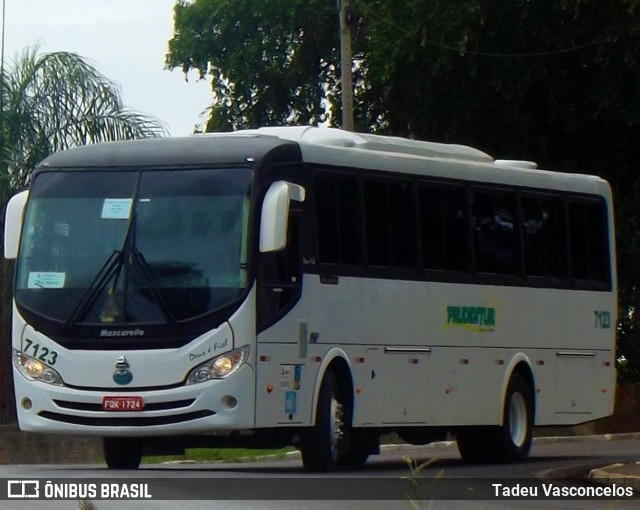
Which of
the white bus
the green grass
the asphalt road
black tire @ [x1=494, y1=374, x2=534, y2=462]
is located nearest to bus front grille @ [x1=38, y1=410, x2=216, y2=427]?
the white bus

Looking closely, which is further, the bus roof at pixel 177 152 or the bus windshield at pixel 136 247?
the bus roof at pixel 177 152

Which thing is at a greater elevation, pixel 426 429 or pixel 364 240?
pixel 364 240

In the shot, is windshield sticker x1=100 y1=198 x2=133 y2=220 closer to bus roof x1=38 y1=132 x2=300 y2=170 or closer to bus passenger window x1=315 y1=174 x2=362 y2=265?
bus roof x1=38 y1=132 x2=300 y2=170

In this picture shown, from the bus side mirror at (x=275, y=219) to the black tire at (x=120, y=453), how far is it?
276 cm

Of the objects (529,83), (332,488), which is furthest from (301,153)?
(529,83)

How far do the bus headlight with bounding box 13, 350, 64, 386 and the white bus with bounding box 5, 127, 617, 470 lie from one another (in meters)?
0.01

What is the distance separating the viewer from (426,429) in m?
20.8

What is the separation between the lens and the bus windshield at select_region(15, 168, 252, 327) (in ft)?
57.0

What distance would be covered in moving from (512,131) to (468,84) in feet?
3.72

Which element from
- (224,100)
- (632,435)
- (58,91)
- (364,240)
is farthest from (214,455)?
(224,100)

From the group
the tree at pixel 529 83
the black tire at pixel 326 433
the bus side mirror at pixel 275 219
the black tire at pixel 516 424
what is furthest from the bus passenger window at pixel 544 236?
the tree at pixel 529 83

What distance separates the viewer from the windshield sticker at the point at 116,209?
17.7 meters

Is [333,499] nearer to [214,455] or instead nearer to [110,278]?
[110,278]

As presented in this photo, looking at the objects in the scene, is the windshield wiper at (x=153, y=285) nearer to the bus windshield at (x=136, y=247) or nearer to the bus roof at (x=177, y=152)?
the bus windshield at (x=136, y=247)
